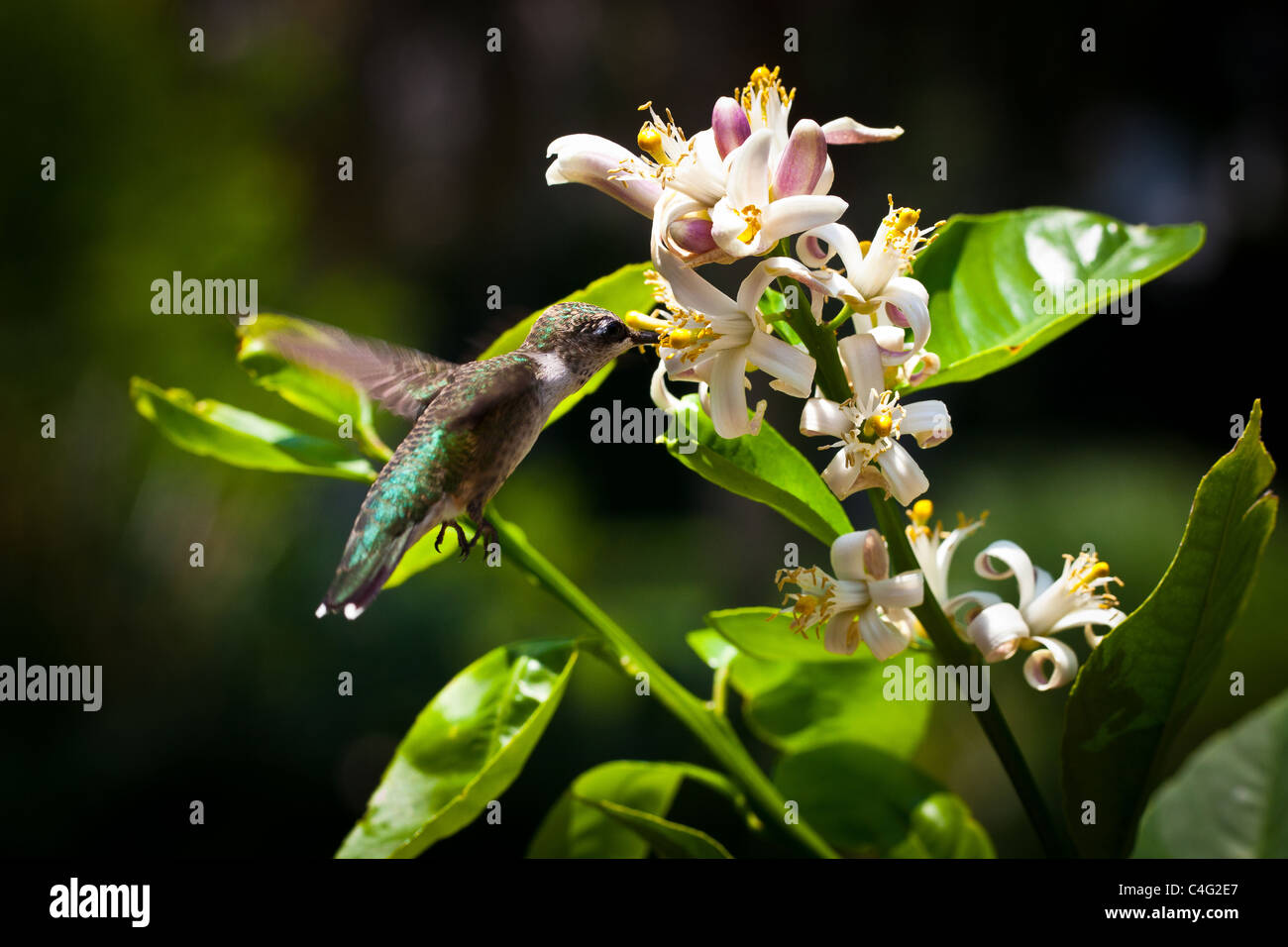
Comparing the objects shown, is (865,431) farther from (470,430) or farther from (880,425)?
(470,430)

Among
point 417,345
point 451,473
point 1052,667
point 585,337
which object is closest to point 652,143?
point 585,337

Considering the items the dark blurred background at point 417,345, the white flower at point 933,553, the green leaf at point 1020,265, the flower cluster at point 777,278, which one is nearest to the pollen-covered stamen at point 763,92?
the flower cluster at point 777,278

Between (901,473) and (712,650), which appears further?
(712,650)

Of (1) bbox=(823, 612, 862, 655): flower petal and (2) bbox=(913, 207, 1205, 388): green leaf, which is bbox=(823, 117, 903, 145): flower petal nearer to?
(2) bbox=(913, 207, 1205, 388): green leaf


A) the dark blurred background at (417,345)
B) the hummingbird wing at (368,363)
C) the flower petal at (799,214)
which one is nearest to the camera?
the flower petal at (799,214)

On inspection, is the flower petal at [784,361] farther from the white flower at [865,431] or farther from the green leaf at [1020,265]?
the green leaf at [1020,265]
